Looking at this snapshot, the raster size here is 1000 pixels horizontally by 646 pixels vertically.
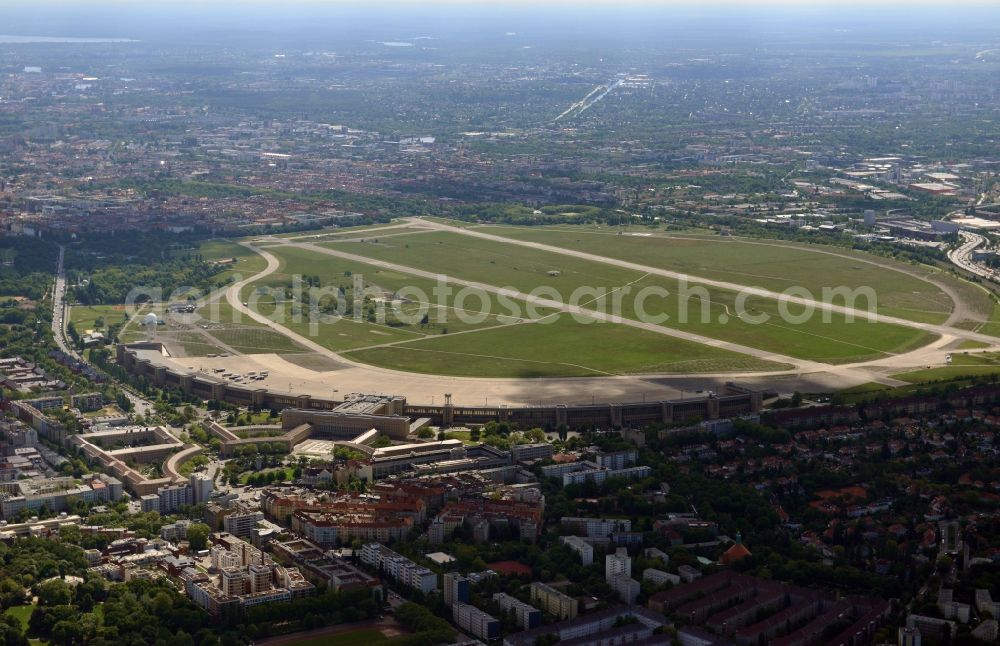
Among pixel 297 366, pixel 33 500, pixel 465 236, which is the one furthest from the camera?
pixel 465 236

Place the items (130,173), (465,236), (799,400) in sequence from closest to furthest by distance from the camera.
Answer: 1. (799,400)
2. (465,236)
3. (130,173)

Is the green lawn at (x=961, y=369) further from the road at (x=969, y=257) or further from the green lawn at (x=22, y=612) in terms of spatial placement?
the green lawn at (x=22, y=612)

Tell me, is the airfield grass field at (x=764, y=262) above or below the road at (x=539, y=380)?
below

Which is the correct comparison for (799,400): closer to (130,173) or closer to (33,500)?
(33,500)

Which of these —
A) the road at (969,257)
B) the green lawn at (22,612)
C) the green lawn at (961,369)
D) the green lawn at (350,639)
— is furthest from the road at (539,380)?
the green lawn at (350,639)

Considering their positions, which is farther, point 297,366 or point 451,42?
point 451,42

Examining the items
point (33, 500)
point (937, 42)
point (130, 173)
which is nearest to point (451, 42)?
point (937, 42)

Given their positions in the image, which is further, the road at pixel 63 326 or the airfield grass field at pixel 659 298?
the airfield grass field at pixel 659 298

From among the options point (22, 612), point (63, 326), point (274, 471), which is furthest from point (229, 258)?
point (22, 612)

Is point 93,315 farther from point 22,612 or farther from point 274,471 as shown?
point 22,612
